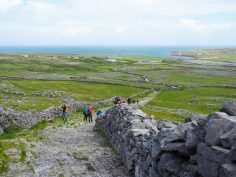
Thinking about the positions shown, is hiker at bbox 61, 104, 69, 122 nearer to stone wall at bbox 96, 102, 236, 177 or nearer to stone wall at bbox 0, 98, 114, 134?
stone wall at bbox 0, 98, 114, 134

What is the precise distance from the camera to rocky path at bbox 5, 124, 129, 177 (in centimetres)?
2106

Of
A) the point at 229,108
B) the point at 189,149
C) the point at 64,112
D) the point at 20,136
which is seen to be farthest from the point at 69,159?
the point at 64,112

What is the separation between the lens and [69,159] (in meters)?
23.7

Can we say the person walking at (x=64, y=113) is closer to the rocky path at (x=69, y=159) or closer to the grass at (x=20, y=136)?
the grass at (x=20, y=136)

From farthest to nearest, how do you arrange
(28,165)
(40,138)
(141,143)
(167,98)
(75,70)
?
(75,70)
(167,98)
(40,138)
(28,165)
(141,143)

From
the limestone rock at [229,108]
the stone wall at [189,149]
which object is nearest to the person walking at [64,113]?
the stone wall at [189,149]

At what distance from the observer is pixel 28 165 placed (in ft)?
73.6

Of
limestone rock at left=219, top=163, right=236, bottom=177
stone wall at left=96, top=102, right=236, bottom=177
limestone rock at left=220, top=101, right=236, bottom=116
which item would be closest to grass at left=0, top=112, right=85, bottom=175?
stone wall at left=96, top=102, right=236, bottom=177

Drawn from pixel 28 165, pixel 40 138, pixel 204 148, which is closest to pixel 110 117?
pixel 40 138

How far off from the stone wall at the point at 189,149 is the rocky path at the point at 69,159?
1.67 metres

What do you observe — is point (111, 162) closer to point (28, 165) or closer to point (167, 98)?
point (28, 165)

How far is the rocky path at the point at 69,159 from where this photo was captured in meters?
21.1

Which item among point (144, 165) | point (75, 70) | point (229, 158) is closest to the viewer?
point (229, 158)

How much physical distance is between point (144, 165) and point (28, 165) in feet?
27.8
